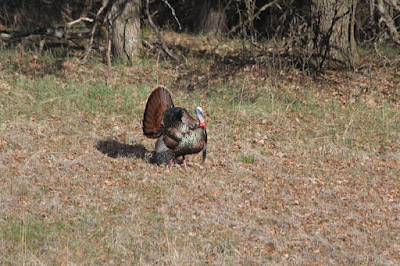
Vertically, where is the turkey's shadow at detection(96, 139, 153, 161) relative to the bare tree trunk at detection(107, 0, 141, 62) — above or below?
below

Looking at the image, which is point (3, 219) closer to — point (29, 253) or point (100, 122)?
point (29, 253)

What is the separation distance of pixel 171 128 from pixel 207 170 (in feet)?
3.50

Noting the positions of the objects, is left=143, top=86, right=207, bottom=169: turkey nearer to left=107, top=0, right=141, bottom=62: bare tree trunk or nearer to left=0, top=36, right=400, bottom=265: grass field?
left=0, top=36, right=400, bottom=265: grass field

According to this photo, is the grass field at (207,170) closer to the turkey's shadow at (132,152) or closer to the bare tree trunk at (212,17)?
the turkey's shadow at (132,152)

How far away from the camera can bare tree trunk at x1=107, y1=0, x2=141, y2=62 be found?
43.9 feet

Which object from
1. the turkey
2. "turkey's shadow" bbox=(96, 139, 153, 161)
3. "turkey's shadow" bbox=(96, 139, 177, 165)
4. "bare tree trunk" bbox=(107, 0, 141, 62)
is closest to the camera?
the turkey

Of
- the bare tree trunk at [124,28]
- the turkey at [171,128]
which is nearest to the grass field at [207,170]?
the turkey at [171,128]

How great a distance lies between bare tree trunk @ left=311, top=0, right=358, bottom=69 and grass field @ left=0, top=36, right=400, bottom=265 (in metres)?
0.49

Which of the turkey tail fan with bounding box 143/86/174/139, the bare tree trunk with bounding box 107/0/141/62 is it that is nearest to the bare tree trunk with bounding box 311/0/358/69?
the bare tree trunk with bounding box 107/0/141/62

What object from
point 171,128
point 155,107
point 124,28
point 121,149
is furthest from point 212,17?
point 171,128

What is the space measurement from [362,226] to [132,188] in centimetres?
336

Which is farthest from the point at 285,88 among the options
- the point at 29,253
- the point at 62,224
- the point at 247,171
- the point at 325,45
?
the point at 29,253

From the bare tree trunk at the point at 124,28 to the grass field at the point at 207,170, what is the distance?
1.68ft

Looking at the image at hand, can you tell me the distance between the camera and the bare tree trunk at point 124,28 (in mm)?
13393
